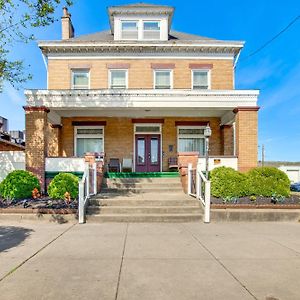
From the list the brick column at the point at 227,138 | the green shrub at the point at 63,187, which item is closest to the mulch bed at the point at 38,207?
the green shrub at the point at 63,187

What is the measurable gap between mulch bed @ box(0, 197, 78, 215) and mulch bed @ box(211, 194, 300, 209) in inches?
184

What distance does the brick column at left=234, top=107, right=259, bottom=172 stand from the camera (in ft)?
41.3

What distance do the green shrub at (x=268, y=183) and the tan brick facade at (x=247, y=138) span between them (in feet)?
7.14

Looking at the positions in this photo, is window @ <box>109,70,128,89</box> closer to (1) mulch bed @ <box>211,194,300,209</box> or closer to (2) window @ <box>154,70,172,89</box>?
(2) window @ <box>154,70,172,89</box>

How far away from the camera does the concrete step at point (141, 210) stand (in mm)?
8516

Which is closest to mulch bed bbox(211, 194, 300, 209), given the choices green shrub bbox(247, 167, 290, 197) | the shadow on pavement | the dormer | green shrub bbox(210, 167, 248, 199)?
green shrub bbox(210, 167, 248, 199)

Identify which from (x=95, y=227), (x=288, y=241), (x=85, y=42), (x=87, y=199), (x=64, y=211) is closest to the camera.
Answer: (x=288, y=241)

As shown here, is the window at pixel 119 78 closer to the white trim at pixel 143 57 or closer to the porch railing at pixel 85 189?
the white trim at pixel 143 57

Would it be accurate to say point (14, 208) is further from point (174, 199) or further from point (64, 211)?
point (174, 199)

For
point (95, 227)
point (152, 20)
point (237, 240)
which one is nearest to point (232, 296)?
point (237, 240)

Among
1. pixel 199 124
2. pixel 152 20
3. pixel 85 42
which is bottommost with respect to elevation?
pixel 199 124

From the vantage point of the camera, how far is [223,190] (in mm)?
9641

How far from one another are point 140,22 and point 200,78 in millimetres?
5396

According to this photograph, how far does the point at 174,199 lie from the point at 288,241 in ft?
13.0
